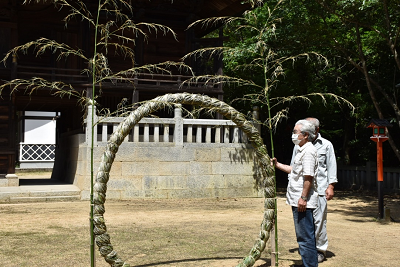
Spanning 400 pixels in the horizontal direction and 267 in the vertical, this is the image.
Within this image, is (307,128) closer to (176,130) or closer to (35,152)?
(176,130)

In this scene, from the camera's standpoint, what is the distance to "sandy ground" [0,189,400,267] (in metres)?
6.18

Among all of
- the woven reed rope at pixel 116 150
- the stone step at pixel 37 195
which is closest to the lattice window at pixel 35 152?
the stone step at pixel 37 195

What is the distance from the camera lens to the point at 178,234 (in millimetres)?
7977

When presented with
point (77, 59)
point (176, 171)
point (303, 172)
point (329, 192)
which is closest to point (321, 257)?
point (329, 192)

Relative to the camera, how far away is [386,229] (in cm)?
902

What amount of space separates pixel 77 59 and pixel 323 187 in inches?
496

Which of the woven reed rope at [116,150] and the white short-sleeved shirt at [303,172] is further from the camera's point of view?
the white short-sleeved shirt at [303,172]

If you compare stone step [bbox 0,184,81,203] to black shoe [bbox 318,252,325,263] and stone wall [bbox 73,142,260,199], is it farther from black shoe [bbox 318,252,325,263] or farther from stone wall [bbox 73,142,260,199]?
black shoe [bbox 318,252,325,263]

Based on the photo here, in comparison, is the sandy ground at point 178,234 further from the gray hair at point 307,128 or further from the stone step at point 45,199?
the gray hair at point 307,128

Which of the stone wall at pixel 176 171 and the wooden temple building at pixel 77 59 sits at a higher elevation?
the wooden temple building at pixel 77 59

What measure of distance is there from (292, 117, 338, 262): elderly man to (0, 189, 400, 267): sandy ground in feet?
0.92

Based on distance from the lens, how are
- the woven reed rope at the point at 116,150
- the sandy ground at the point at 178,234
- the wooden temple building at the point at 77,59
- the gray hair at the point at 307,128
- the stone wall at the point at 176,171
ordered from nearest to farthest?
1. the woven reed rope at the point at 116,150
2. the gray hair at the point at 307,128
3. the sandy ground at the point at 178,234
4. the stone wall at the point at 176,171
5. the wooden temple building at the point at 77,59

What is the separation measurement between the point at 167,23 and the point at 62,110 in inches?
255

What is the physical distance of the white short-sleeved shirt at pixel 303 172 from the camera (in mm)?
5074
